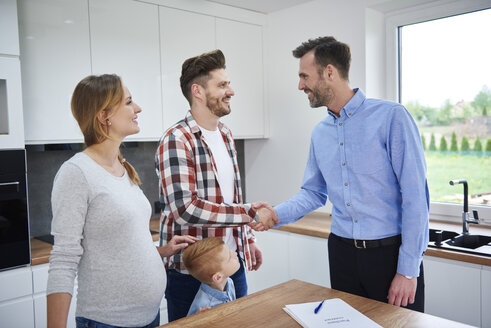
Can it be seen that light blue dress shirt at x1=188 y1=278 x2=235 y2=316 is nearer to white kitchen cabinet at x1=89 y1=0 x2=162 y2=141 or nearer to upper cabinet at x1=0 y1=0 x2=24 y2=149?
upper cabinet at x1=0 y1=0 x2=24 y2=149

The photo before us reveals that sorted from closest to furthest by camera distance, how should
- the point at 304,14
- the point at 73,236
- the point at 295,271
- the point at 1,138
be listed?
1. the point at 73,236
2. the point at 1,138
3. the point at 295,271
4. the point at 304,14

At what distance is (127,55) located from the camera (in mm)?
2840

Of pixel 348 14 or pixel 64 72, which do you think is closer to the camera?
pixel 64 72

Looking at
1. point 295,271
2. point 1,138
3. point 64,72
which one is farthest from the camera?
point 295,271

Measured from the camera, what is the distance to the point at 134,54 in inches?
113

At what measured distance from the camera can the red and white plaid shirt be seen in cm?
177

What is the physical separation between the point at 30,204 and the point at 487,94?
2897mm

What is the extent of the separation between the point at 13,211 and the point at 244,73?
6.35ft

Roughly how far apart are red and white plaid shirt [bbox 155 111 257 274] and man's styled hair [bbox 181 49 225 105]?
18 centimetres

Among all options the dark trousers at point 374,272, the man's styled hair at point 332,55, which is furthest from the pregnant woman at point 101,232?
the man's styled hair at point 332,55

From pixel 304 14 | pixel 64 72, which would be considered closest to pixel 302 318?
pixel 64 72

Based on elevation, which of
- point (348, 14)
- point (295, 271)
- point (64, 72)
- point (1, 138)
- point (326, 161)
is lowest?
point (295, 271)

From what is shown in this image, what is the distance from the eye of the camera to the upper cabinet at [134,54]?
8.18 ft

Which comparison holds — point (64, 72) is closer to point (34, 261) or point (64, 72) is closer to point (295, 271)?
point (34, 261)
